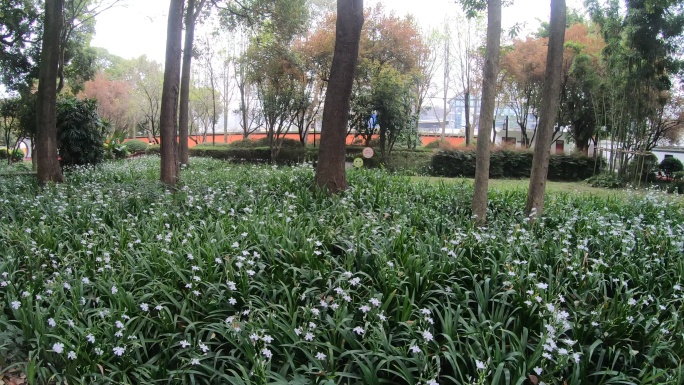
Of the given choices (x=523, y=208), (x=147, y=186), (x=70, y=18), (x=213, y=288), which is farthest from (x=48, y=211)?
(x=70, y=18)

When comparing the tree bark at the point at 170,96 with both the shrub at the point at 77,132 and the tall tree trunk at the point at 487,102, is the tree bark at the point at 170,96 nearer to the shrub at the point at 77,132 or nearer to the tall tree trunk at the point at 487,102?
the tall tree trunk at the point at 487,102

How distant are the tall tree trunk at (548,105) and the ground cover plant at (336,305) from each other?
82cm

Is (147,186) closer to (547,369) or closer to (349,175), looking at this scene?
(349,175)

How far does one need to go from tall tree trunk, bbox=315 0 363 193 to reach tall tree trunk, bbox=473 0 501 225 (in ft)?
5.51

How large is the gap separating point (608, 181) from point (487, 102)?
1142 centimetres

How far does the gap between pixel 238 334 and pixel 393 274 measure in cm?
102

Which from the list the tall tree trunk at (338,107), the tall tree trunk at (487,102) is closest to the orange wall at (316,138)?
the tall tree trunk at (338,107)

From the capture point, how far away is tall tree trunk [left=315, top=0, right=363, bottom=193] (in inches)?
223

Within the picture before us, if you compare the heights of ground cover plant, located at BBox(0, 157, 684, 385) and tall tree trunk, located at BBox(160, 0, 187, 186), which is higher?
tall tree trunk, located at BBox(160, 0, 187, 186)

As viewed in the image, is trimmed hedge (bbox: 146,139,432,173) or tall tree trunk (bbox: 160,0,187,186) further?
trimmed hedge (bbox: 146,139,432,173)

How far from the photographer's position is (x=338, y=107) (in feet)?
18.9

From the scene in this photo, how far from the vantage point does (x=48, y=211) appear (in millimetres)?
4840

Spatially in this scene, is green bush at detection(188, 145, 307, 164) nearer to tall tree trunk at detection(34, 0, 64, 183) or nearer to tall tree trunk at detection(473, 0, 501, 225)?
tall tree trunk at detection(34, 0, 64, 183)

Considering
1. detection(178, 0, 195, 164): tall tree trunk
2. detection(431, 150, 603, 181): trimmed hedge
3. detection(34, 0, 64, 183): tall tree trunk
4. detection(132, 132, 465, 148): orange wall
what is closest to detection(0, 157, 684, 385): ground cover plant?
detection(34, 0, 64, 183): tall tree trunk
